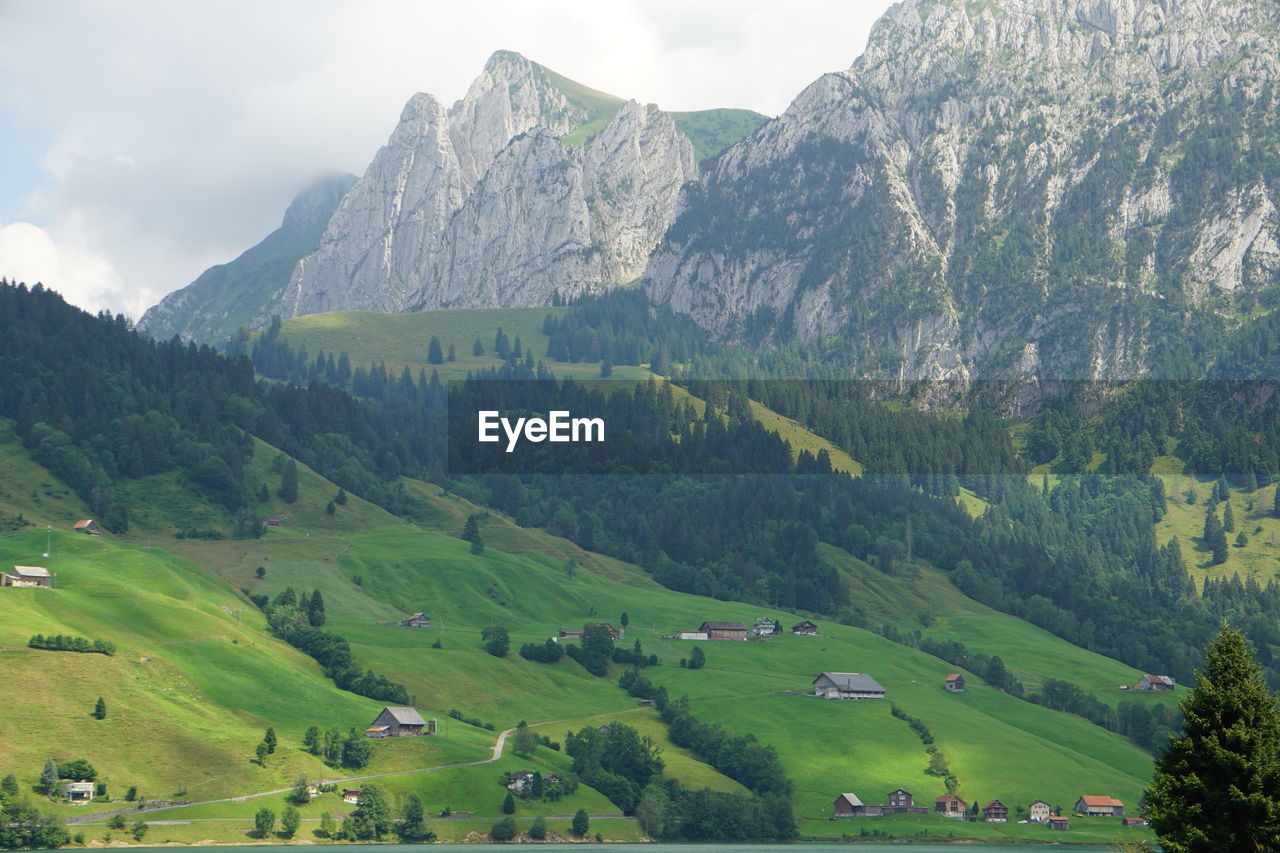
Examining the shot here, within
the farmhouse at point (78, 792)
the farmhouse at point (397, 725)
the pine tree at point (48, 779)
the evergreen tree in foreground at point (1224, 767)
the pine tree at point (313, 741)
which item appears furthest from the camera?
the farmhouse at point (397, 725)

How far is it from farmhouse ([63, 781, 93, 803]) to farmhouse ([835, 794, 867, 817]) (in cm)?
9466

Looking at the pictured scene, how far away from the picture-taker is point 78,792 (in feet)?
499

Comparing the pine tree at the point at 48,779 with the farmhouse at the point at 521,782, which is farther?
the farmhouse at the point at 521,782

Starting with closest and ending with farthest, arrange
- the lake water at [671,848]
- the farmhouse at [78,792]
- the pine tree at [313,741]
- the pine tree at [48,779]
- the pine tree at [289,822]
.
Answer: the lake water at [671,848]
the pine tree at [48,779]
the farmhouse at [78,792]
the pine tree at [289,822]
the pine tree at [313,741]

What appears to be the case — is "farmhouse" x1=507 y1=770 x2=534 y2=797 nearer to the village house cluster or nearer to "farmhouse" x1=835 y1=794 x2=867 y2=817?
the village house cluster

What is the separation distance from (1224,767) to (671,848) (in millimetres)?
133629

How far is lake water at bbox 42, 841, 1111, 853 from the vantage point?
149 metres

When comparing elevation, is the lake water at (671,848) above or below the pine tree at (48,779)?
below

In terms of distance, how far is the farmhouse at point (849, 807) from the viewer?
192 m

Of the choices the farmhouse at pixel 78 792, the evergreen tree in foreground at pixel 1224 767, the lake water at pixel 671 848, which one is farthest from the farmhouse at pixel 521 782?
the evergreen tree in foreground at pixel 1224 767

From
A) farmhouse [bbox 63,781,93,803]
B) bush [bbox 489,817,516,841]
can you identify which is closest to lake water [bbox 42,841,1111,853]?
bush [bbox 489,817,516,841]

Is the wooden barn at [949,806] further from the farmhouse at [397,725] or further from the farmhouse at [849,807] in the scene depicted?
the farmhouse at [397,725]

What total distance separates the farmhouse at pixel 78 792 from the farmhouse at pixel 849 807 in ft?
311

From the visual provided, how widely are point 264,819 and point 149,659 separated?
145ft
